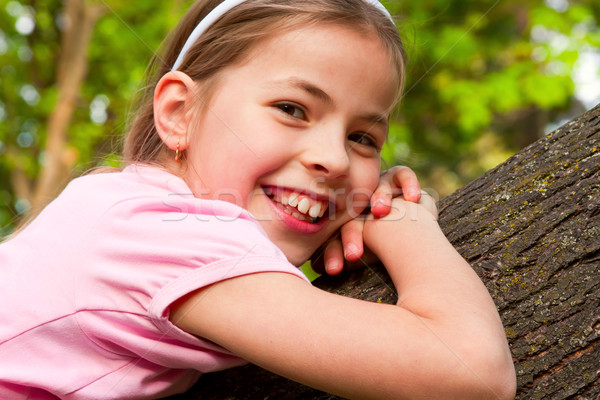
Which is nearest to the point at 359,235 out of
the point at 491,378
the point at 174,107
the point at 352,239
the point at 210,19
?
the point at 352,239

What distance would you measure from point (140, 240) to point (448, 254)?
0.68 m

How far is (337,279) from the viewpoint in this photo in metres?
1.60

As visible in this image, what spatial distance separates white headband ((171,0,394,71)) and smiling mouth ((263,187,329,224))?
61 cm

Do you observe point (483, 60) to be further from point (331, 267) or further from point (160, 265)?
point (160, 265)

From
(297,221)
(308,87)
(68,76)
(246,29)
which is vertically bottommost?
(68,76)

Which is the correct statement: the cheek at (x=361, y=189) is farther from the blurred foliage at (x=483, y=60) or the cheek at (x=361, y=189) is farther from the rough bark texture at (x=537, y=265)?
the blurred foliage at (x=483, y=60)

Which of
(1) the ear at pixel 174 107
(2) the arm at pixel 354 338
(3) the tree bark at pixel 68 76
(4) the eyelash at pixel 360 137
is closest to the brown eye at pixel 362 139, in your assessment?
(4) the eyelash at pixel 360 137

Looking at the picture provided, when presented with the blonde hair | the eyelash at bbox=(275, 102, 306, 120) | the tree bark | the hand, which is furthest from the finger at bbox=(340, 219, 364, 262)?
the tree bark

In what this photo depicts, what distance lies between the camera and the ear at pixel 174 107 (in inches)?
67.2

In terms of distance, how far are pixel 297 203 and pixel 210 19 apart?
69 cm

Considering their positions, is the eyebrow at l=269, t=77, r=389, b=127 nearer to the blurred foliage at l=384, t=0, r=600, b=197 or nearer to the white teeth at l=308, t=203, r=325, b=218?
the white teeth at l=308, t=203, r=325, b=218

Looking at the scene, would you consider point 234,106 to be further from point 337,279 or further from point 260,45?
point 337,279

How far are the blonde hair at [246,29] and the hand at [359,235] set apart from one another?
0.29m

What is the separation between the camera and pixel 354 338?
3.52 ft
